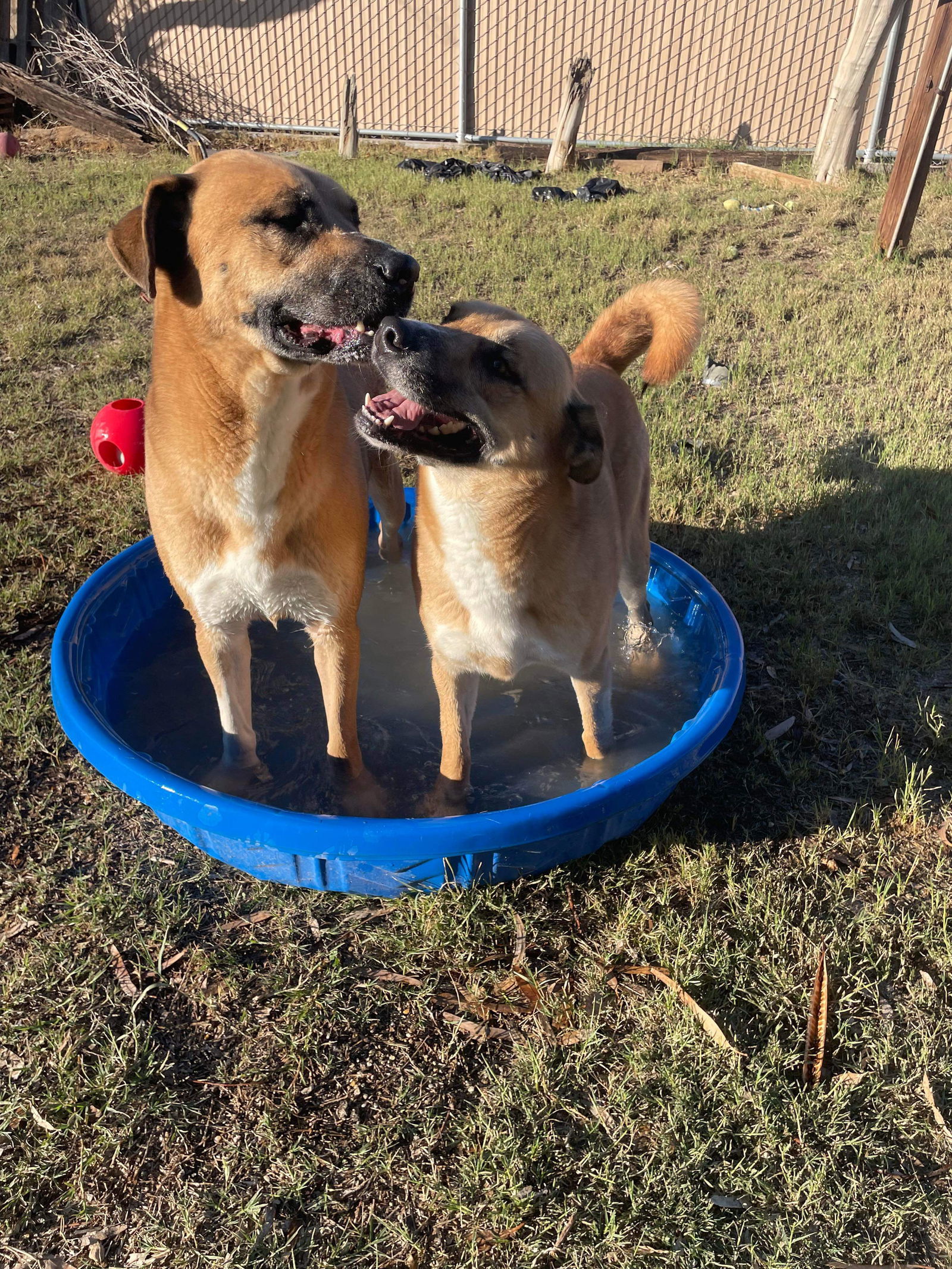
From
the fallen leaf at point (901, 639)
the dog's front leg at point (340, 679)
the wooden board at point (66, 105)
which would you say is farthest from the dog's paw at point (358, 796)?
the wooden board at point (66, 105)

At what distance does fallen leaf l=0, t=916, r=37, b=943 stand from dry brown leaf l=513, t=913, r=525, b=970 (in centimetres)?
151

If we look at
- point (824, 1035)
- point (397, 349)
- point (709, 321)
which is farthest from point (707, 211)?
point (824, 1035)

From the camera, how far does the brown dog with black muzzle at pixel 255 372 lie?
8.64 ft

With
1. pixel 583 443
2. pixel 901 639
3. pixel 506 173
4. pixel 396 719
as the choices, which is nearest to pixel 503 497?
pixel 583 443

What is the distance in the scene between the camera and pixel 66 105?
12766 millimetres

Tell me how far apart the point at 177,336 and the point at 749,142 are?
1173 centimetres

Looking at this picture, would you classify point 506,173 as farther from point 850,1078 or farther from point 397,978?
point 850,1078

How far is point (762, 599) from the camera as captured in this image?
4.58 meters

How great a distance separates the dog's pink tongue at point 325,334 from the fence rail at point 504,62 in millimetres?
10962

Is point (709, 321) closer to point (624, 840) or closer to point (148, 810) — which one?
point (624, 840)

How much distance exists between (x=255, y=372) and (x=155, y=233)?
0.48 metres

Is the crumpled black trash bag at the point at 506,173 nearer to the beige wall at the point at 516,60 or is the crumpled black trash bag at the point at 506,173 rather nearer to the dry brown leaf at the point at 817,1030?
the beige wall at the point at 516,60

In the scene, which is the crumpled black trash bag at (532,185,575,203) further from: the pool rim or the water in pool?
the pool rim

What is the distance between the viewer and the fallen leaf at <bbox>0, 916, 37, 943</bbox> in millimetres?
2928
